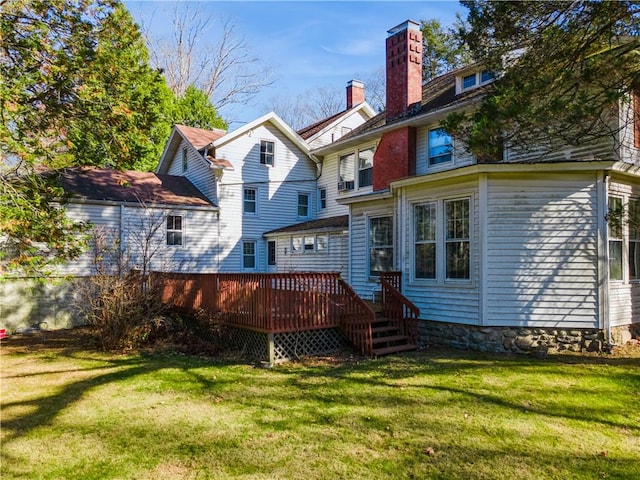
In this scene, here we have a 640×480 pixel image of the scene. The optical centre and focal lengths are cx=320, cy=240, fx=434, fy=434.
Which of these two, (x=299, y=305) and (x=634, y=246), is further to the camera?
(x=634, y=246)

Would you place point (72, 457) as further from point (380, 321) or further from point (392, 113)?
point (392, 113)

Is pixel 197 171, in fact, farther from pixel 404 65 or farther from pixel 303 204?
pixel 404 65

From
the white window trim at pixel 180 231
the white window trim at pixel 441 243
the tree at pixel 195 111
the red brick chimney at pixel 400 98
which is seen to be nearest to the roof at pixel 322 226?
the red brick chimney at pixel 400 98

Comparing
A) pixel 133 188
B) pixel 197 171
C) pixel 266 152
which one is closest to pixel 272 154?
pixel 266 152

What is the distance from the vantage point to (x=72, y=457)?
4.41 metres

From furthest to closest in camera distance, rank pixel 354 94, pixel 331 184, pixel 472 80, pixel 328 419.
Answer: pixel 354 94 < pixel 331 184 < pixel 472 80 < pixel 328 419

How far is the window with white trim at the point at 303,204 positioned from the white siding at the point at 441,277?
9.89 metres

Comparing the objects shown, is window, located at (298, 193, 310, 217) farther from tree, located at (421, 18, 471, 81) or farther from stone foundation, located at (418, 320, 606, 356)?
tree, located at (421, 18, 471, 81)

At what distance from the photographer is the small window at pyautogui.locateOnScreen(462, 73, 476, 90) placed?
13.7 metres

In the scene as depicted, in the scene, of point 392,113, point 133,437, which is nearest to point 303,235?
point 392,113

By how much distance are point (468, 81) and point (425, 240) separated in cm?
664

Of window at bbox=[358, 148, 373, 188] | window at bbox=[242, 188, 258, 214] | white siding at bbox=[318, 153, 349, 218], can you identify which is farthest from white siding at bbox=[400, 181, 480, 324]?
window at bbox=[242, 188, 258, 214]

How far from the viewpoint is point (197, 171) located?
62.6ft

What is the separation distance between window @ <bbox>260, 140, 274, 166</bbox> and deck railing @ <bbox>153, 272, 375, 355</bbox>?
33.8ft
